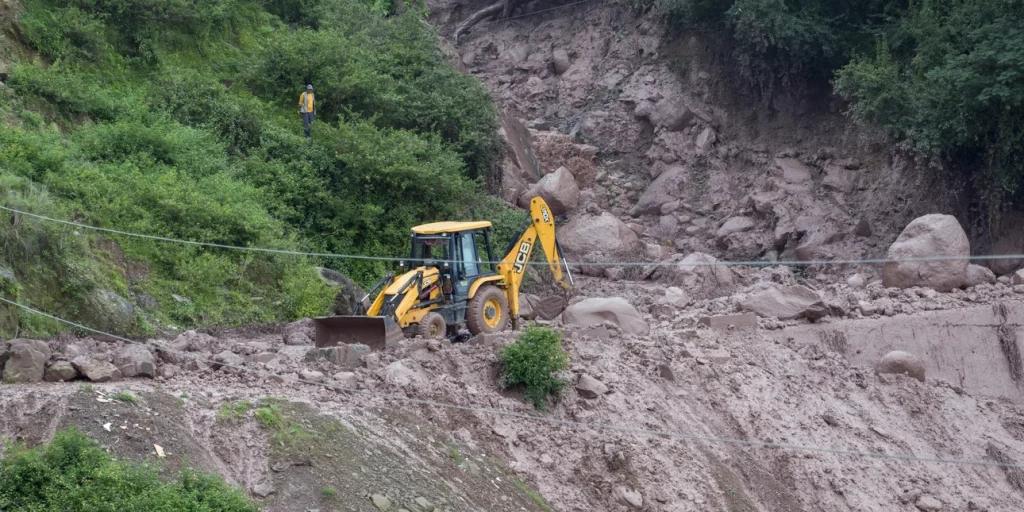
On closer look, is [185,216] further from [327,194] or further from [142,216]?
[327,194]

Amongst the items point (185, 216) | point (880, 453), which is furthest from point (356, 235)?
point (880, 453)

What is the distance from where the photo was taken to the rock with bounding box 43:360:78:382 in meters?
11.1

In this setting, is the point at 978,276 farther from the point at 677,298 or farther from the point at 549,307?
the point at 549,307

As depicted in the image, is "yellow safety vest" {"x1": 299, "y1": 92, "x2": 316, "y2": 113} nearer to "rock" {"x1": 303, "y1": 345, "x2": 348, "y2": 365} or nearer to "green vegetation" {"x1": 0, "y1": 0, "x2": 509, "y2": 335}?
"green vegetation" {"x1": 0, "y1": 0, "x2": 509, "y2": 335}

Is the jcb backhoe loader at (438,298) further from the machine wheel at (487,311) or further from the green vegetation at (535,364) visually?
the green vegetation at (535,364)

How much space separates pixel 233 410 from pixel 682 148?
1958 cm

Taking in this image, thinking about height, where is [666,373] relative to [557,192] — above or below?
below

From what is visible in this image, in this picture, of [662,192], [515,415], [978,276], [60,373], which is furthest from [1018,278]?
[60,373]

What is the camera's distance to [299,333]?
51.9 ft

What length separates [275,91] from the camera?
24641mm

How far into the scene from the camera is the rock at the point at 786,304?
1791 centimetres

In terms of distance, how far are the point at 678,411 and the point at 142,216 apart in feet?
29.9

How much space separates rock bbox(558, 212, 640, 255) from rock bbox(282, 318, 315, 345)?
9451 mm

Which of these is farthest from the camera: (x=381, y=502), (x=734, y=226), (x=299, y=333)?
(x=734, y=226)
